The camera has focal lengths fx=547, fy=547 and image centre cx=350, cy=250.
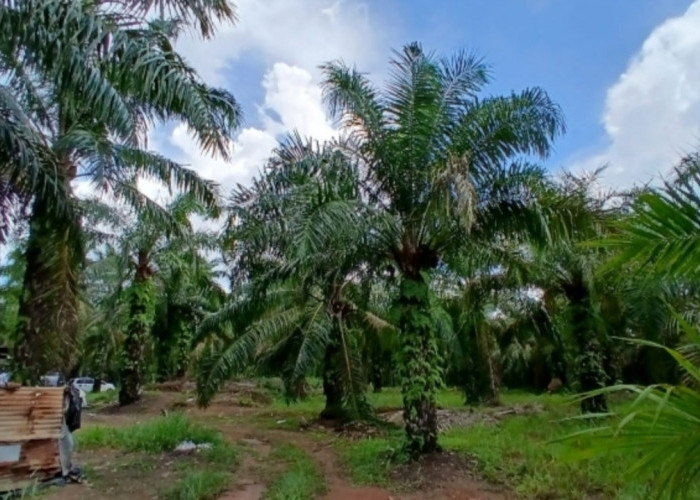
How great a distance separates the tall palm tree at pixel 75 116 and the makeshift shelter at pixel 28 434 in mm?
1568

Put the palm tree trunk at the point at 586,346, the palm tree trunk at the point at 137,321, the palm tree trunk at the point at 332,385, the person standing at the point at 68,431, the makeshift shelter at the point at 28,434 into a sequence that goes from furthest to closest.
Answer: the palm tree trunk at the point at 137,321
the palm tree trunk at the point at 332,385
the palm tree trunk at the point at 586,346
the person standing at the point at 68,431
the makeshift shelter at the point at 28,434

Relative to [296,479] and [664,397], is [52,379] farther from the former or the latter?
[664,397]

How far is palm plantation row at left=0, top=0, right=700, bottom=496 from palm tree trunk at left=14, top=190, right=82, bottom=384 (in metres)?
0.03

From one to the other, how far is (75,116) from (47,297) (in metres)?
2.74

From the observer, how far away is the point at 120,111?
596 cm

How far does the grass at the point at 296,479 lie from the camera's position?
685 cm

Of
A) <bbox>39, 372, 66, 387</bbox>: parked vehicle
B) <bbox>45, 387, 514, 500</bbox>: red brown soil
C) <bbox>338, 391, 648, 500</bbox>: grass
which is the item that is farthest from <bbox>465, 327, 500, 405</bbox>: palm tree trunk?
<bbox>39, 372, 66, 387</bbox>: parked vehicle

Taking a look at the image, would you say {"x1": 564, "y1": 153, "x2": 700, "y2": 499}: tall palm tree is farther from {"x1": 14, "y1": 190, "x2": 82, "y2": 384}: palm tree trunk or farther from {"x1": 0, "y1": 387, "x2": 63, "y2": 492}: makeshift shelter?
{"x1": 14, "y1": 190, "x2": 82, "y2": 384}: palm tree trunk

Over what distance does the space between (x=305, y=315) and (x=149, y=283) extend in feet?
20.0

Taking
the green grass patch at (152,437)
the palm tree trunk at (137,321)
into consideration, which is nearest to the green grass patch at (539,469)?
the green grass patch at (152,437)

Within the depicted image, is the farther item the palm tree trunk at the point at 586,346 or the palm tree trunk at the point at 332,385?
the palm tree trunk at the point at 332,385

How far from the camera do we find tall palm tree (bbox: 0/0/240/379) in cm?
525

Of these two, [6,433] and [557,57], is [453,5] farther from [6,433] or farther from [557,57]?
[6,433]

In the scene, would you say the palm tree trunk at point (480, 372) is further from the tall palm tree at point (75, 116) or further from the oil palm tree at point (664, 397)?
the oil palm tree at point (664, 397)
